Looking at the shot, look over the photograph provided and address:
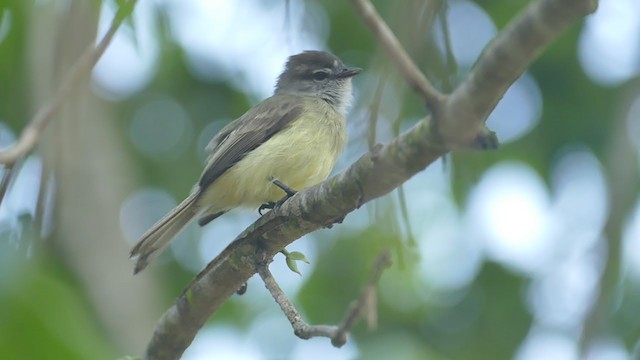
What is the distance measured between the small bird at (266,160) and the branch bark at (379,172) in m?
1.28

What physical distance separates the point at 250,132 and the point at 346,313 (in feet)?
12.0

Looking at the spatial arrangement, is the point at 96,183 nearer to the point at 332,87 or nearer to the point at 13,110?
the point at 13,110

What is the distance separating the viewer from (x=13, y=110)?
11.0 m

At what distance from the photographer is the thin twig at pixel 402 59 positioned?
2.81 m

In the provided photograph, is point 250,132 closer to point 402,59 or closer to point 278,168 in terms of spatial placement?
point 278,168

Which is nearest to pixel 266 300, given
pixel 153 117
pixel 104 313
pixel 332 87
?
pixel 104 313

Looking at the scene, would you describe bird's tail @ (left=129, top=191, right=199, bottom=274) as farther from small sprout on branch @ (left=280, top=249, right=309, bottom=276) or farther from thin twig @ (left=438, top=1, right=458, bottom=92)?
thin twig @ (left=438, top=1, right=458, bottom=92)

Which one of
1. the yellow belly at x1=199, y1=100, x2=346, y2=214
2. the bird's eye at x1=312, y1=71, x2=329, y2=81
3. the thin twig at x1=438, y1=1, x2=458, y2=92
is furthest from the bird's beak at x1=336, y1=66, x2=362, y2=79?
the thin twig at x1=438, y1=1, x2=458, y2=92

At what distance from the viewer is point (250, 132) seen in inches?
290

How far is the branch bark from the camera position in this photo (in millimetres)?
2701

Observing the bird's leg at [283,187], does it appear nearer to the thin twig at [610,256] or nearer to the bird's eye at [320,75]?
the bird's eye at [320,75]

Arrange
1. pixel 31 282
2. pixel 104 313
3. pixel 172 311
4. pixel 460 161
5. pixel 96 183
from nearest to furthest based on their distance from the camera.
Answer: pixel 460 161, pixel 31 282, pixel 172 311, pixel 104 313, pixel 96 183

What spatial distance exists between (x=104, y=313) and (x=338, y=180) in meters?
6.96

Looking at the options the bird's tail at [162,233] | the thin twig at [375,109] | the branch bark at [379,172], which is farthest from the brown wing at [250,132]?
the thin twig at [375,109]
